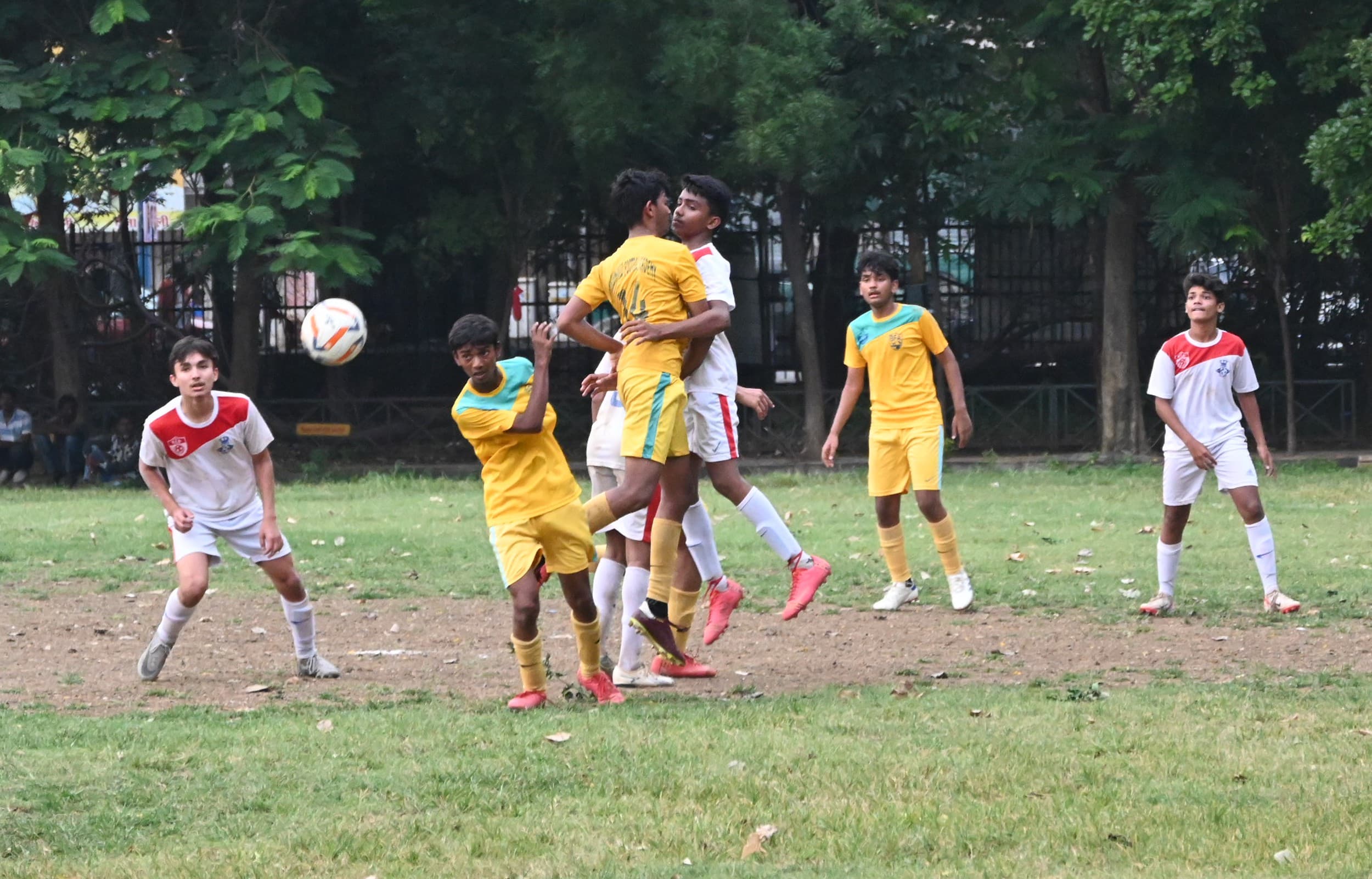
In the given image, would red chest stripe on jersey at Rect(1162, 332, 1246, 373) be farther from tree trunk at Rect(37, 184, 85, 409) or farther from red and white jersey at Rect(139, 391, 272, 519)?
tree trunk at Rect(37, 184, 85, 409)

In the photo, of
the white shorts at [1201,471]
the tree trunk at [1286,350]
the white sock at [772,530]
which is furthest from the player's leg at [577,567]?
the tree trunk at [1286,350]

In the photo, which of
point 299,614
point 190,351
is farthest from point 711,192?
point 299,614

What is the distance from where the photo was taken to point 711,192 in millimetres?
7184

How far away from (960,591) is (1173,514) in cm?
118

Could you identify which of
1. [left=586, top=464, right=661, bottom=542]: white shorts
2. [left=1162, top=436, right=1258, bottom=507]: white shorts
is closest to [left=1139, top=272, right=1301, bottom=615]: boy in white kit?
[left=1162, top=436, right=1258, bottom=507]: white shorts

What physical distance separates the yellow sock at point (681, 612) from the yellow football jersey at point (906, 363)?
98.2 inches

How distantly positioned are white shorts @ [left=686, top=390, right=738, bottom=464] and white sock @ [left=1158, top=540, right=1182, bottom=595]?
2.93 m

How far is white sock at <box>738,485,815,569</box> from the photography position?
758 cm

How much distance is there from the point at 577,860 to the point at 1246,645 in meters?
4.41

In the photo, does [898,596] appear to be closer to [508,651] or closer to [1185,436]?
[1185,436]

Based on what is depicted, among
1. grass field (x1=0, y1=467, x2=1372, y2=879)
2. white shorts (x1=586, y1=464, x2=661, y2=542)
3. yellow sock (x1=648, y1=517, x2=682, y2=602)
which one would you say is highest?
white shorts (x1=586, y1=464, x2=661, y2=542)

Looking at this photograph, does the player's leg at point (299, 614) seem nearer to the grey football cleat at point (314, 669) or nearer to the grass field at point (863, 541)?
the grey football cleat at point (314, 669)

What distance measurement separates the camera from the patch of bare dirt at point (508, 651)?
7078 millimetres

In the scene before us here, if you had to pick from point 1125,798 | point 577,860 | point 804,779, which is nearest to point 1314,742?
point 1125,798
